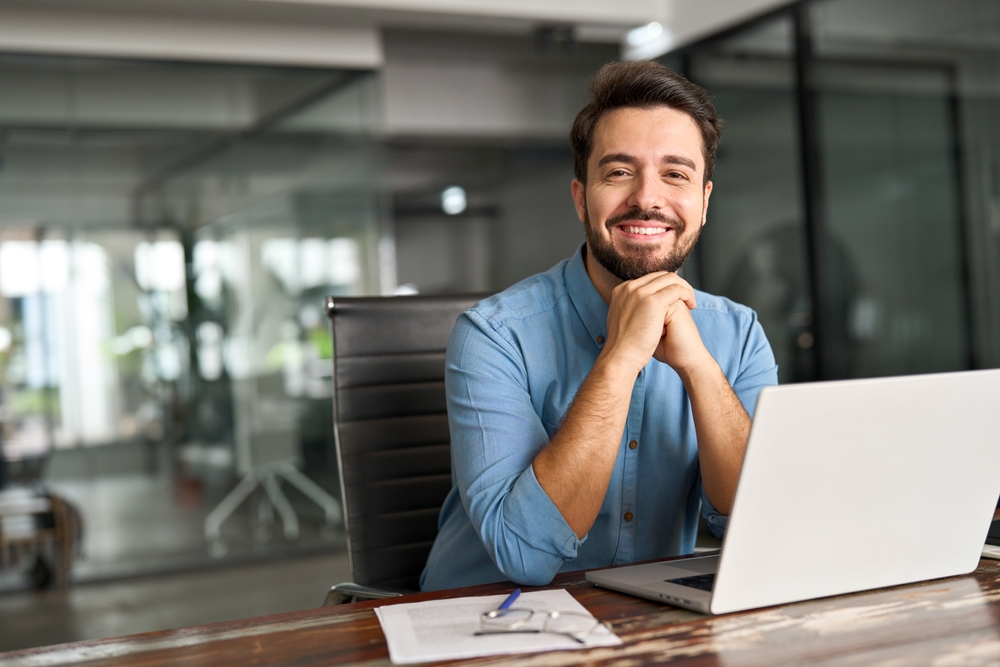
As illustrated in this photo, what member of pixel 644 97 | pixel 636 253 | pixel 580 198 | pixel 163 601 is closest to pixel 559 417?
pixel 636 253

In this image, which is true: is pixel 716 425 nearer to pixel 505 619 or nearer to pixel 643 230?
pixel 643 230

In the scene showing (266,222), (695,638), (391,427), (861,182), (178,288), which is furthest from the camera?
(266,222)

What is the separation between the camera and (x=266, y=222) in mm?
5078

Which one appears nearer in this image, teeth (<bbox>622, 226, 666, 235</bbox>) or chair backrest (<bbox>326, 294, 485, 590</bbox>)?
teeth (<bbox>622, 226, 666, 235</bbox>)

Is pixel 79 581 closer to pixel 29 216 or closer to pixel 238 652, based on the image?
pixel 29 216

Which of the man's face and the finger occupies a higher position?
the man's face

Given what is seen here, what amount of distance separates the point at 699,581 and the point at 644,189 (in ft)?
2.13

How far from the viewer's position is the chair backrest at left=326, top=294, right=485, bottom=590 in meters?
1.74

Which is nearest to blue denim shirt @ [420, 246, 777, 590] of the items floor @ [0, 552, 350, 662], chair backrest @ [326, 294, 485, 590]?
chair backrest @ [326, 294, 485, 590]

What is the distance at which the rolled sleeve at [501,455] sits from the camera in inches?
47.3

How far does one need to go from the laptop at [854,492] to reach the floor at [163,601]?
123 inches

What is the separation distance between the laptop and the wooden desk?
3 cm

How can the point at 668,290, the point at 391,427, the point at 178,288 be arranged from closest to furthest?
1. the point at 668,290
2. the point at 391,427
3. the point at 178,288

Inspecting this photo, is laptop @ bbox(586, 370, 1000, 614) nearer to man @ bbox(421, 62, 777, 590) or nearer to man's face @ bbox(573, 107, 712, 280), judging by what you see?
man @ bbox(421, 62, 777, 590)
